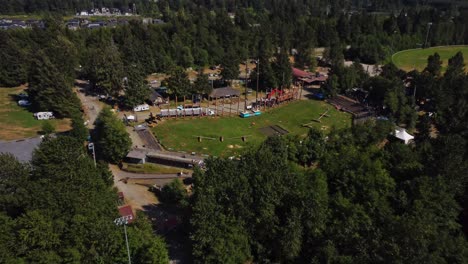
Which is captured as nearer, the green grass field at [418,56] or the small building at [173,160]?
the small building at [173,160]

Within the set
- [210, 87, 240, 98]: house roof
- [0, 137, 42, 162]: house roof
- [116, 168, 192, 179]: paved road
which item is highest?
[210, 87, 240, 98]: house roof

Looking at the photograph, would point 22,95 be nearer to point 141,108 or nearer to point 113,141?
point 141,108

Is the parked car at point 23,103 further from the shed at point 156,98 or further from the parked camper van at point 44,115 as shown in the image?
the shed at point 156,98

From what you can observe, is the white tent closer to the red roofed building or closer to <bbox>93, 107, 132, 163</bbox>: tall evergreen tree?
<bbox>93, 107, 132, 163</bbox>: tall evergreen tree

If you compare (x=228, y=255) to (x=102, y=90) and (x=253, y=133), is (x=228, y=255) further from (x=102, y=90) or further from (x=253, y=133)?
(x=102, y=90)

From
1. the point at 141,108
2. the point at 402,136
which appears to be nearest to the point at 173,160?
the point at 141,108

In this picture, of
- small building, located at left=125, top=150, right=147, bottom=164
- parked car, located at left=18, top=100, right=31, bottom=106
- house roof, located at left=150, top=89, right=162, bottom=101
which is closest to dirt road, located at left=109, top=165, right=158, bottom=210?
small building, located at left=125, top=150, right=147, bottom=164

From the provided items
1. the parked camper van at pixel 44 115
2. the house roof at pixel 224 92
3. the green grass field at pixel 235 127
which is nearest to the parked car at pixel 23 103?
the parked camper van at pixel 44 115
